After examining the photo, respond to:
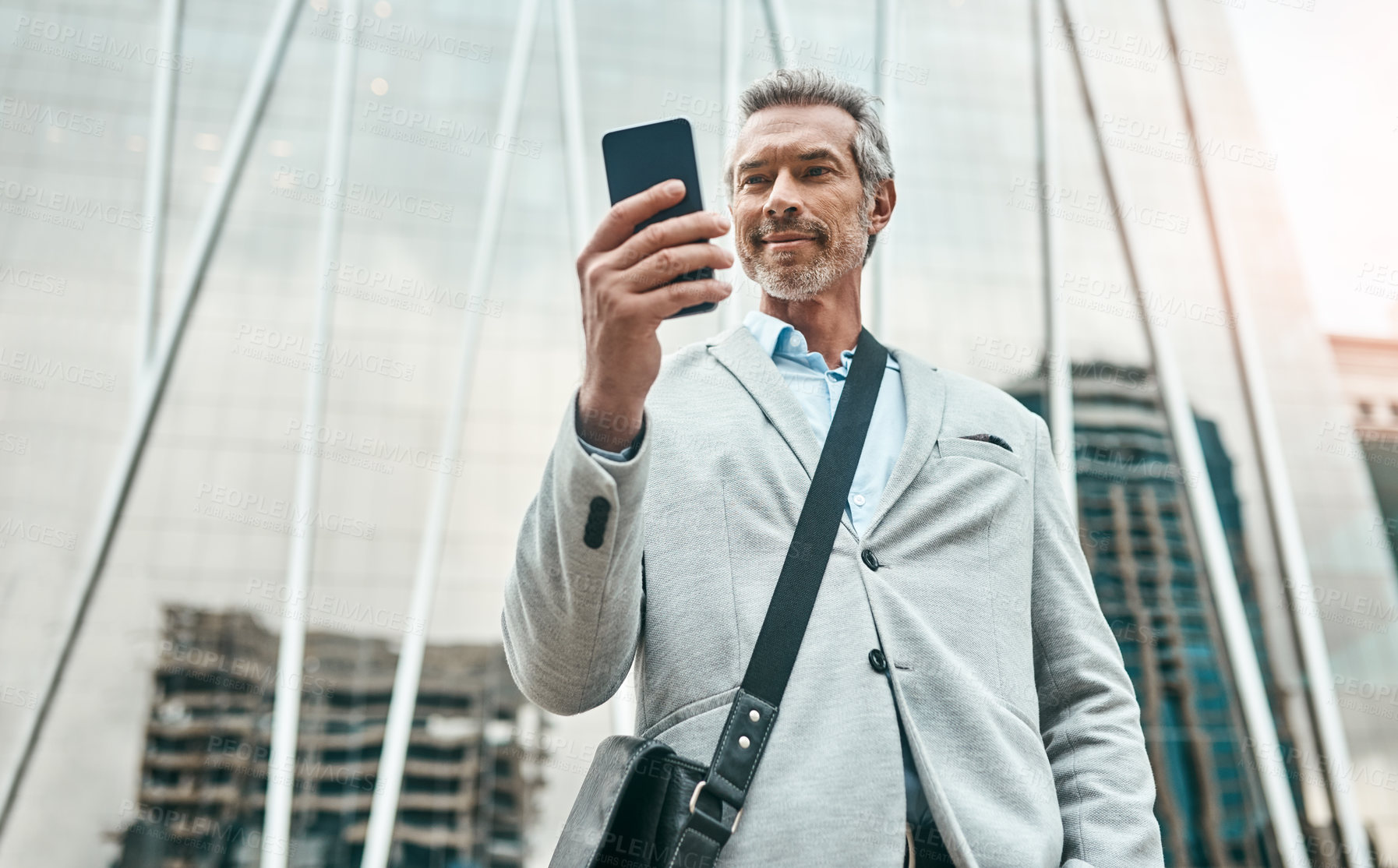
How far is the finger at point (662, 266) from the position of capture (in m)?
1.21

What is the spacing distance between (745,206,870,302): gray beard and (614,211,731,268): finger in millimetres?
760

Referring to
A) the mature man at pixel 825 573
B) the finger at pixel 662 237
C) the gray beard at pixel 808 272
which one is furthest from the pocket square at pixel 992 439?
the finger at pixel 662 237

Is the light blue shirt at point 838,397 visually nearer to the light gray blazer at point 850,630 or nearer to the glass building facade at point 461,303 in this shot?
the light gray blazer at point 850,630

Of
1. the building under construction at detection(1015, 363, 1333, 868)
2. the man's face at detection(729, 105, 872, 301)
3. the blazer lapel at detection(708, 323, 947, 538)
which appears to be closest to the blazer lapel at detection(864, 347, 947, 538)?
the blazer lapel at detection(708, 323, 947, 538)

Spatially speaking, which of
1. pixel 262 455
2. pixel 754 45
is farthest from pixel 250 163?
pixel 754 45

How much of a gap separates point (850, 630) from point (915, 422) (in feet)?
1.71

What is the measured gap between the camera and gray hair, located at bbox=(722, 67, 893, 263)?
7.03ft

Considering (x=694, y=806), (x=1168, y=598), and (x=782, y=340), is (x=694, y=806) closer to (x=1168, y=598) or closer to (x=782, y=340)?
(x=782, y=340)

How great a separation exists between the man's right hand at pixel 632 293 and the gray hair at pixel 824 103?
3.00 feet

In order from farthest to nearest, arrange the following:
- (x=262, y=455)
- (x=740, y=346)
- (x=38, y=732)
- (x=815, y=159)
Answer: (x=262, y=455), (x=38, y=732), (x=815, y=159), (x=740, y=346)

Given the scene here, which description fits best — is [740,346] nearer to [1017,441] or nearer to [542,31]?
[1017,441]

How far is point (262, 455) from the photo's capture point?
44.0ft

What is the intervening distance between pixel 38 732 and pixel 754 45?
14359 millimetres

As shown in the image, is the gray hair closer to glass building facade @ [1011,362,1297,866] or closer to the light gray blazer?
the light gray blazer
